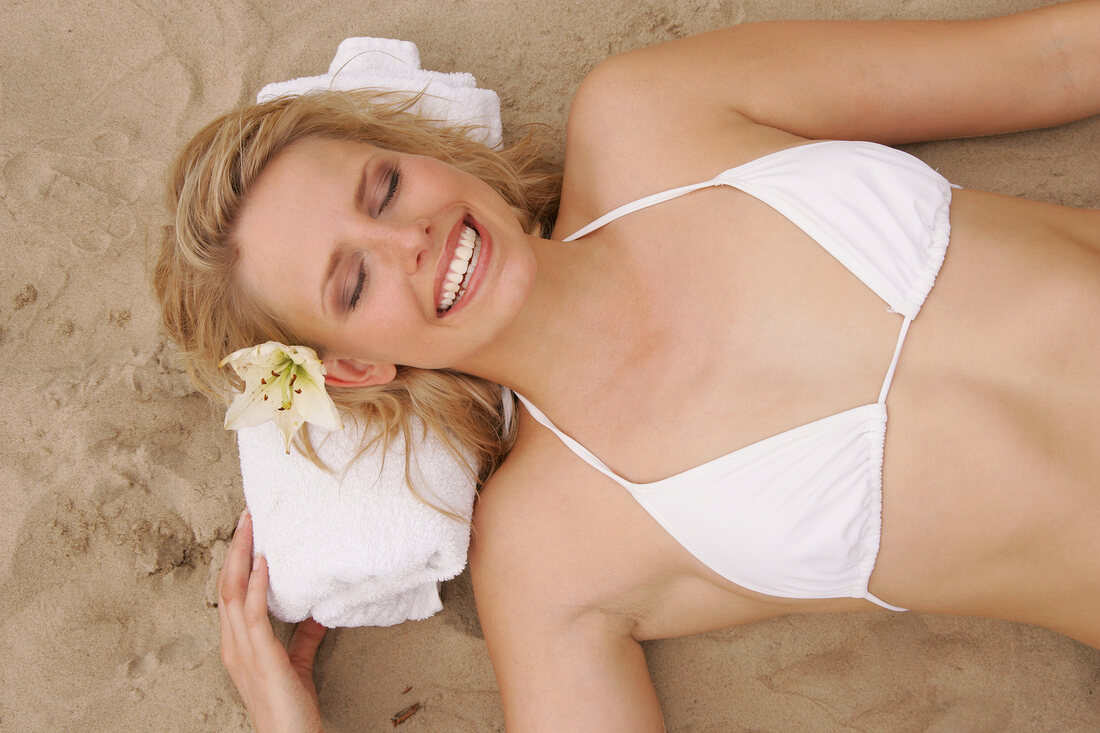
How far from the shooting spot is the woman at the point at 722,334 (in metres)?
1.80

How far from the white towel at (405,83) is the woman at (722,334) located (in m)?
0.31

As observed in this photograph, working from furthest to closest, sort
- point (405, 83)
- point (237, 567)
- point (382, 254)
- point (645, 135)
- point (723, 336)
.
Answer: point (405, 83) → point (237, 567) → point (645, 135) → point (723, 336) → point (382, 254)

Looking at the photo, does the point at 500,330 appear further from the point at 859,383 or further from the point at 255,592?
the point at 255,592

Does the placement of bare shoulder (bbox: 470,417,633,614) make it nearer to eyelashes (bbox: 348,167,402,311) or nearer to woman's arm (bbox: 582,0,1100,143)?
eyelashes (bbox: 348,167,402,311)

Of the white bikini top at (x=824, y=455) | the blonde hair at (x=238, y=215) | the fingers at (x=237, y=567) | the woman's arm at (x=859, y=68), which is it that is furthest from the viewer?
the fingers at (x=237, y=567)

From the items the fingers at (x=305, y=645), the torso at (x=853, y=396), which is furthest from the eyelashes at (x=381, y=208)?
the fingers at (x=305, y=645)

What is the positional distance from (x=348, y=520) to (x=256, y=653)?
1.56ft

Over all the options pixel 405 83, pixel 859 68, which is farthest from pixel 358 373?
pixel 859 68

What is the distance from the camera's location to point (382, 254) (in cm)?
173

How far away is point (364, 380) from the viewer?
2051 mm

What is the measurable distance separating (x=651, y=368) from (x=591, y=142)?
685 millimetres

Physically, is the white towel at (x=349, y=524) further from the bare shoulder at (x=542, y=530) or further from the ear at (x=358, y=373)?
the ear at (x=358, y=373)

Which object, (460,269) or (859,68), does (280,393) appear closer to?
(460,269)

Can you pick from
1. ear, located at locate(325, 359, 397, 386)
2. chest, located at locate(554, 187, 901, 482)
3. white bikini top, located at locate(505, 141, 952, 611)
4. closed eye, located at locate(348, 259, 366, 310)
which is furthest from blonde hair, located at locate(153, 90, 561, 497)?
white bikini top, located at locate(505, 141, 952, 611)
